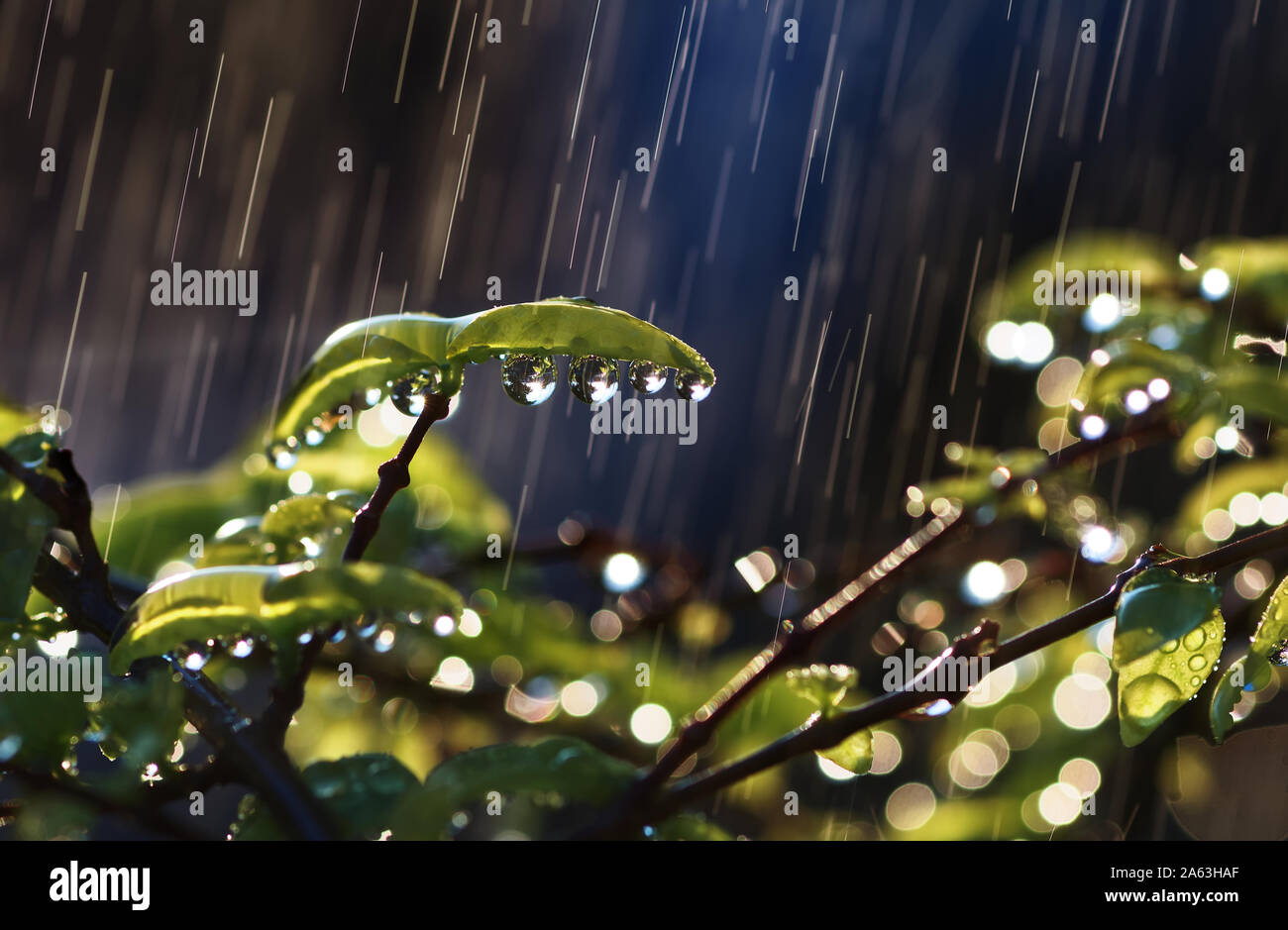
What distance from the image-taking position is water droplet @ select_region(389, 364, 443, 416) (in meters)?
0.36

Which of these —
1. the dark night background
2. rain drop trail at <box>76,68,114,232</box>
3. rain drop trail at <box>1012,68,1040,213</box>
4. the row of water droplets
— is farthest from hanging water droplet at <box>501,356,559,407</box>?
rain drop trail at <box>76,68,114,232</box>

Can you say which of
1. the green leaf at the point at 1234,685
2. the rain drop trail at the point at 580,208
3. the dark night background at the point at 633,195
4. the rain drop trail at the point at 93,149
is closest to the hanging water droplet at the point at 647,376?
the green leaf at the point at 1234,685

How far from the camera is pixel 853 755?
42cm

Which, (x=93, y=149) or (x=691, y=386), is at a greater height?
(x=93, y=149)

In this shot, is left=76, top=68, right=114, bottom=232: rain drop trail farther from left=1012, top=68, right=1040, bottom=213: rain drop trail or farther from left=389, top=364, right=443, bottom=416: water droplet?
left=389, top=364, right=443, bottom=416: water droplet

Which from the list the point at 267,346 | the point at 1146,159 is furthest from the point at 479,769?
the point at 267,346

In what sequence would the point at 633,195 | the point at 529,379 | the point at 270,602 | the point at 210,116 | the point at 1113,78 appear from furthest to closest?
1. the point at 210,116
2. the point at 633,195
3. the point at 1113,78
4. the point at 529,379
5. the point at 270,602

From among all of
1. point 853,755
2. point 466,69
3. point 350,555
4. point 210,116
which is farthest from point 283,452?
point 210,116

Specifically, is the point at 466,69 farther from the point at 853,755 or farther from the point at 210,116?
the point at 853,755

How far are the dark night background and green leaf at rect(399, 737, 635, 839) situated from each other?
1441 millimetres

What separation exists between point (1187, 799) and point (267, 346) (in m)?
2.27

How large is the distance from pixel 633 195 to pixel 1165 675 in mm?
2108

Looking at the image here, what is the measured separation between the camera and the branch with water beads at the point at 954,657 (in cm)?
35
